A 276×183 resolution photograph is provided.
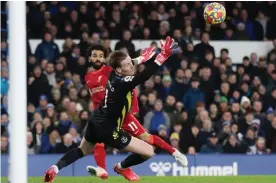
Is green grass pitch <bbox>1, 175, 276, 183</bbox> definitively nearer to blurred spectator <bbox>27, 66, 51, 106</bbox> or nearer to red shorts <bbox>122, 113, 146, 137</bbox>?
red shorts <bbox>122, 113, 146, 137</bbox>

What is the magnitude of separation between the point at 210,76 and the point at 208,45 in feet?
2.59

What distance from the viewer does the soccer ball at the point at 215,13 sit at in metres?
13.1

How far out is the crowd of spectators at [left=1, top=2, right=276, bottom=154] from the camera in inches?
669

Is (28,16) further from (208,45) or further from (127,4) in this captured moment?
(208,45)

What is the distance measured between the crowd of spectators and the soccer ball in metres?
3.95

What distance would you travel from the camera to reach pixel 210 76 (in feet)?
61.4

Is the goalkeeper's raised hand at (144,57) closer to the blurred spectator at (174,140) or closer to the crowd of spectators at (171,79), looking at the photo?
the crowd of spectators at (171,79)

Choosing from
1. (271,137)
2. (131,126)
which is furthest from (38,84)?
(131,126)

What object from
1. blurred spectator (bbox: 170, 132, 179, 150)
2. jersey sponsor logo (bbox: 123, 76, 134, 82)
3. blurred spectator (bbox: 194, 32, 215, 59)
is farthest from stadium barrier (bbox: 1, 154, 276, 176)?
jersey sponsor logo (bbox: 123, 76, 134, 82)

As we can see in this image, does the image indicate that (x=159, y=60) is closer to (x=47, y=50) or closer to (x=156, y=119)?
(x=156, y=119)

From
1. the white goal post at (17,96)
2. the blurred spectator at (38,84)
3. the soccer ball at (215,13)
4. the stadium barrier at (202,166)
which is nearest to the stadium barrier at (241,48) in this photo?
the blurred spectator at (38,84)

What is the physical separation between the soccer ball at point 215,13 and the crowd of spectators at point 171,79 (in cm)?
395

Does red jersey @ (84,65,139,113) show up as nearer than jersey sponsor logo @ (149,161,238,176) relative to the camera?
Yes

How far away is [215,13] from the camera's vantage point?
13.2m
